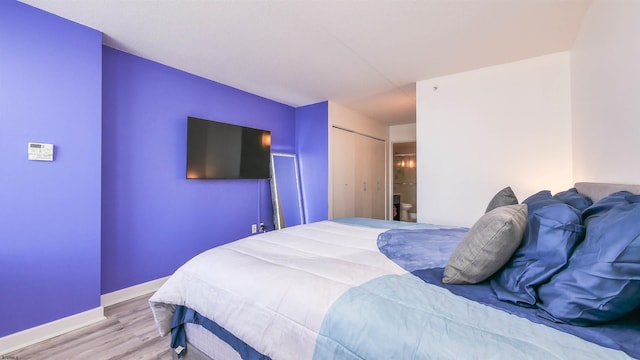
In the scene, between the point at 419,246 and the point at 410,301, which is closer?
the point at 410,301

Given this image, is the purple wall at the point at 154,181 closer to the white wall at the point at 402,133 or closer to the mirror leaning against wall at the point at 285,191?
the mirror leaning against wall at the point at 285,191

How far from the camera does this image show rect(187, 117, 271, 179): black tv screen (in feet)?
10.2

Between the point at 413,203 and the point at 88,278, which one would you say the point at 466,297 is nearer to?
the point at 88,278

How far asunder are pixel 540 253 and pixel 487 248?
165 millimetres

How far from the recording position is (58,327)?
2014mm

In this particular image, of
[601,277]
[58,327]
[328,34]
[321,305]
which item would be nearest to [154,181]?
[58,327]

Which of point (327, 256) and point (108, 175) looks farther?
point (108, 175)

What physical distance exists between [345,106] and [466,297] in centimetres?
400

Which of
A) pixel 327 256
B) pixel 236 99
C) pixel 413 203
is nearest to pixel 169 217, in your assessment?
pixel 236 99

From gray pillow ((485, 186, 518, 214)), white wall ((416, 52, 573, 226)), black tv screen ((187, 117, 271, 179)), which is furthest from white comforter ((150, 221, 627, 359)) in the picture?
white wall ((416, 52, 573, 226))

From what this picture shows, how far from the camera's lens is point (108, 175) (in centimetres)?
249

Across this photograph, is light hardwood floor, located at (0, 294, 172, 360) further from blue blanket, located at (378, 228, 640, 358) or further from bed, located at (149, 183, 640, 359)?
blue blanket, located at (378, 228, 640, 358)

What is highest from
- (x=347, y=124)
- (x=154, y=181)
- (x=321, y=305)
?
(x=347, y=124)

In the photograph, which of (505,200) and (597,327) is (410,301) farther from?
(505,200)
